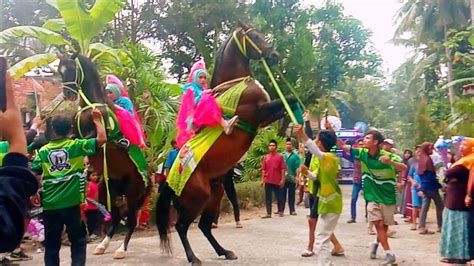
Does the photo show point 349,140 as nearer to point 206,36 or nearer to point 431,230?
point 206,36

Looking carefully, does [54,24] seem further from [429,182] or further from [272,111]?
[429,182]

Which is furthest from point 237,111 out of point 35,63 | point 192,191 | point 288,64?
point 288,64

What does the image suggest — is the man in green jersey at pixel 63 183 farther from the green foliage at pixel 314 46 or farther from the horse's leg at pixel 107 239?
the green foliage at pixel 314 46

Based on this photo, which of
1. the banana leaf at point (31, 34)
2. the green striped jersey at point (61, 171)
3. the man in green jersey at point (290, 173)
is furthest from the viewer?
the man in green jersey at point (290, 173)

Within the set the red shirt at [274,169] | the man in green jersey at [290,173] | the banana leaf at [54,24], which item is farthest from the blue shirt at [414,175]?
the banana leaf at [54,24]

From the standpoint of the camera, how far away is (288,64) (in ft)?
76.2

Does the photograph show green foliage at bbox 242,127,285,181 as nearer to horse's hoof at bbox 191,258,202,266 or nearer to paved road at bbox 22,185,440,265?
paved road at bbox 22,185,440,265

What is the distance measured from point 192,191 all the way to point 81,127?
148 cm

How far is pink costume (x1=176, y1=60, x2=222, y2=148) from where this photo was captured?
646 centimetres

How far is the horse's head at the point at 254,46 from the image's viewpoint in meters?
6.62

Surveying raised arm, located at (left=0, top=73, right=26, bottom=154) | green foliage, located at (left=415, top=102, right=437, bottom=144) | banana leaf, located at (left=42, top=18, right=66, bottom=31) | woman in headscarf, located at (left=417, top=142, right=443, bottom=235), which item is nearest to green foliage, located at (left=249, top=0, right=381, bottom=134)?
green foliage, located at (left=415, top=102, right=437, bottom=144)

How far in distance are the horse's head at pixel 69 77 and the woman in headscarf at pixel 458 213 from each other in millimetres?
4363

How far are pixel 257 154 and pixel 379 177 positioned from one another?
31.9 feet

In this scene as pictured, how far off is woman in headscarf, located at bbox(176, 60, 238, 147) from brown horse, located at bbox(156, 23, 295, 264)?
168 millimetres
